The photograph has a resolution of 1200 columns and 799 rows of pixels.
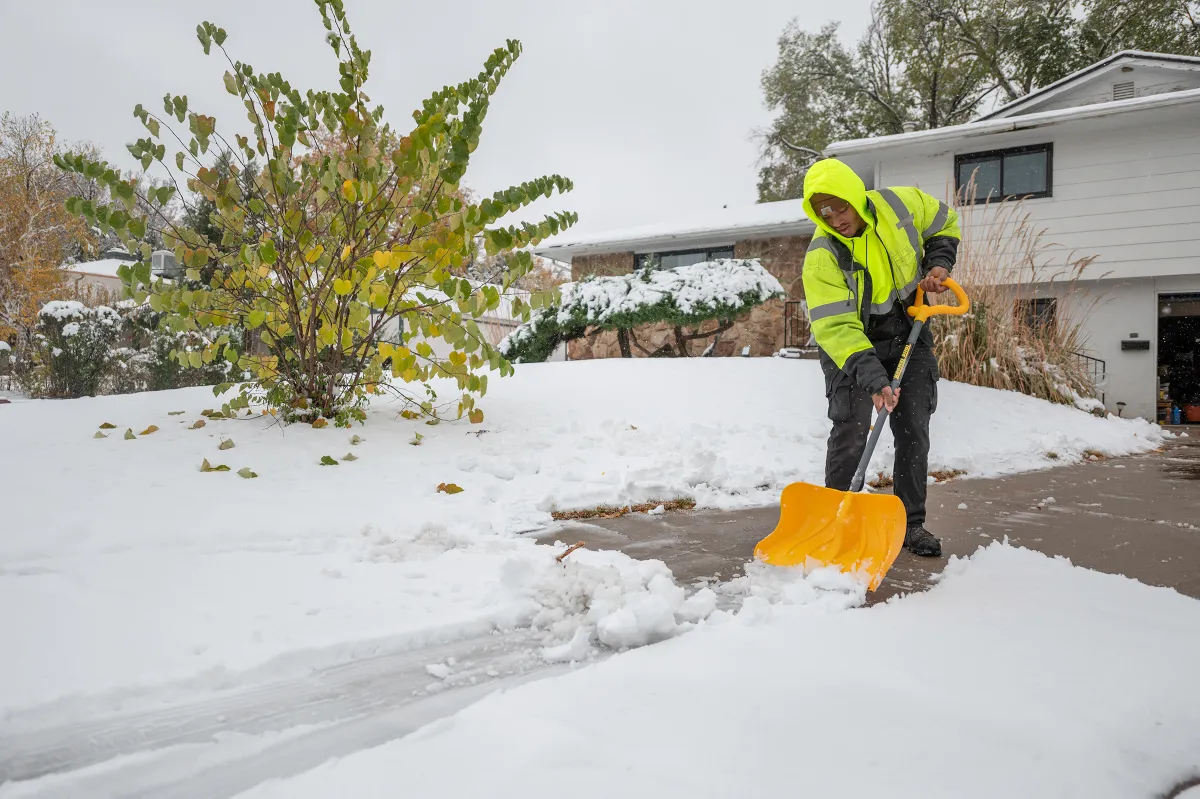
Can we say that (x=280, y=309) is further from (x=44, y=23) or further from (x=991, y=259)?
(x=991, y=259)

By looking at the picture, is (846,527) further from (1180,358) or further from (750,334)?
(1180,358)

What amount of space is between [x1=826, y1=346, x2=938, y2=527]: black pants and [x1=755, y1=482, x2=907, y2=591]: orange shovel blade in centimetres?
36

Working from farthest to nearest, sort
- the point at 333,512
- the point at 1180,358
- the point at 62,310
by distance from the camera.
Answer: the point at 1180,358 → the point at 62,310 → the point at 333,512

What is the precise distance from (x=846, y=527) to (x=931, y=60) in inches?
685

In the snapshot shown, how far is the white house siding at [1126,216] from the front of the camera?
931 cm

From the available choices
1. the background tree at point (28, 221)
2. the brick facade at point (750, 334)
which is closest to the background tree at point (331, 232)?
the brick facade at point (750, 334)

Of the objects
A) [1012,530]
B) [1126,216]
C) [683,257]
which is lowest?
[1012,530]

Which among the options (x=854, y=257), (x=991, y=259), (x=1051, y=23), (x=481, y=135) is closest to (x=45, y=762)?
(x=854, y=257)

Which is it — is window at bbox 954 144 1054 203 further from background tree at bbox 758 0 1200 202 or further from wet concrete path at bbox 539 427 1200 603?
wet concrete path at bbox 539 427 1200 603

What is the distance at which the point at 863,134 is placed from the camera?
17.9 metres

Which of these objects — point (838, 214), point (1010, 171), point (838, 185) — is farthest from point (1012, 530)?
point (1010, 171)

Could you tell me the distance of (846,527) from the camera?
2207mm

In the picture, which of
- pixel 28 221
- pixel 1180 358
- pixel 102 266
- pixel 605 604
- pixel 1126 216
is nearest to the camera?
pixel 605 604

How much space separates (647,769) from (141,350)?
11.2m
